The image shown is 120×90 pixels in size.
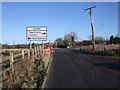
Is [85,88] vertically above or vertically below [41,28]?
below

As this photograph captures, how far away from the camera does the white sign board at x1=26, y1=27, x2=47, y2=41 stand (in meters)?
16.4

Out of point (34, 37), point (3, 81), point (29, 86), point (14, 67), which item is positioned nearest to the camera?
point (29, 86)

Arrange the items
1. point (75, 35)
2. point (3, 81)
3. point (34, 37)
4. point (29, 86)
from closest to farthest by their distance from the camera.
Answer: point (29, 86)
point (3, 81)
point (34, 37)
point (75, 35)

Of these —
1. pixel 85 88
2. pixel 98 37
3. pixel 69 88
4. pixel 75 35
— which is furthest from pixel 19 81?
pixel 75 35

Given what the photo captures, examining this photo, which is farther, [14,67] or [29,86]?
[14,67]

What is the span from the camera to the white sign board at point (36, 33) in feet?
53.9

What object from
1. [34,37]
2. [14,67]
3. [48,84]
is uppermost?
[34,37]

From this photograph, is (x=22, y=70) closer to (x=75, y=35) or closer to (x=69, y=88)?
(x=69, y=88)

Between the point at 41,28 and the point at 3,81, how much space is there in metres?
10.6

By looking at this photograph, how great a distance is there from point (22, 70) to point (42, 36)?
8852 millimetres

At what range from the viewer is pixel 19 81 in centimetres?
685

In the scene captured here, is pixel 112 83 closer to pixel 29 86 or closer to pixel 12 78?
pixel 29 86

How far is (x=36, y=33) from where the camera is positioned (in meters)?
16.6

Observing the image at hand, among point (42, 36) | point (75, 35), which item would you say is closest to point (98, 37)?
point (75, 35)
